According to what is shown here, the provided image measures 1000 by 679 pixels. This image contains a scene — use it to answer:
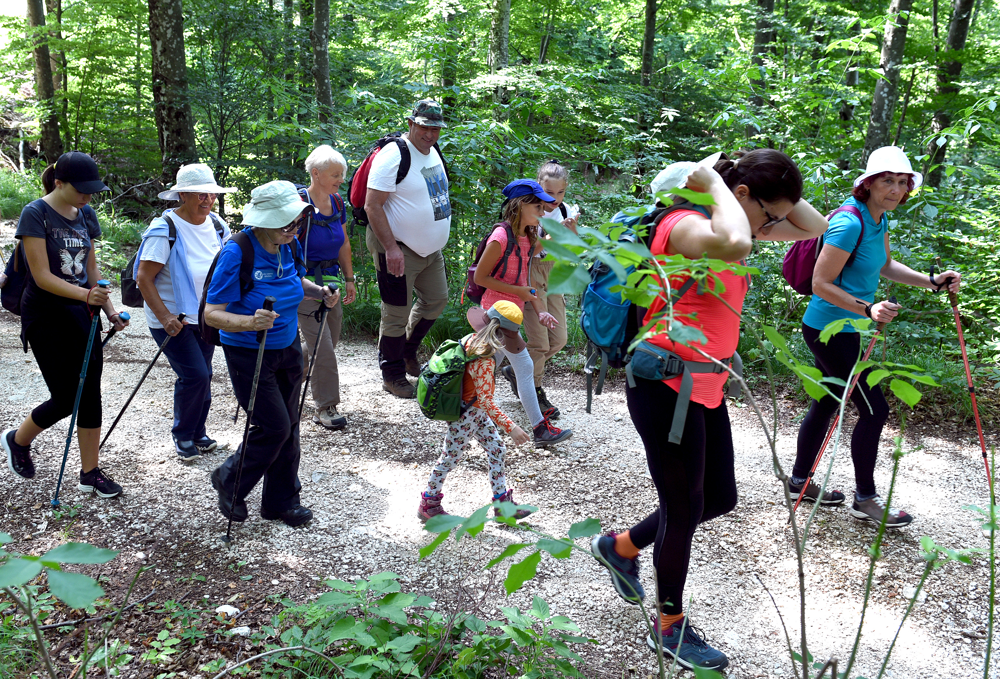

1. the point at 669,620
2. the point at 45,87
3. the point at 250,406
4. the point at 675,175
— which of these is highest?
the point at 45,87

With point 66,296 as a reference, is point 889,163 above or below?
above

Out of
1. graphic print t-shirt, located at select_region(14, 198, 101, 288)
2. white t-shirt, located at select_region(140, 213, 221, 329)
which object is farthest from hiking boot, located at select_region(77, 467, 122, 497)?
graphic print t-shirt, located at select_region(14, 198, 101, 288)

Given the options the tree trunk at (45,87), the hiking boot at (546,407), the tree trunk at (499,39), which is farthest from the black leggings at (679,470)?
the tree trunk at (45,87)

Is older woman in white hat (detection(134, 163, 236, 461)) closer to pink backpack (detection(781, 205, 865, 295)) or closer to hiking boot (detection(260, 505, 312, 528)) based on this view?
hiking boot (detection(260, 505, 312, 528))

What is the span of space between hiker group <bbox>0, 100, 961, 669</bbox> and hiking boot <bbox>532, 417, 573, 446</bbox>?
3 centimetres

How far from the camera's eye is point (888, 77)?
710 centimetres


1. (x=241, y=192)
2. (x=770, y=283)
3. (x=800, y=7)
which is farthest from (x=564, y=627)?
(x=800, y=7)

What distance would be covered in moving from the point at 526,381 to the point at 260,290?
7.08 feet

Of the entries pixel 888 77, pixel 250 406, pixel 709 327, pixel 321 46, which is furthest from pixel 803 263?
pixel 321 46

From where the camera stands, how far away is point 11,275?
384 centimetres

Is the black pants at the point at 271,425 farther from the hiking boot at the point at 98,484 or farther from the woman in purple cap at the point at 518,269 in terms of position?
the woman in purple cap at the point at 518,269

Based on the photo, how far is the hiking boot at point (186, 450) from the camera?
4684mm

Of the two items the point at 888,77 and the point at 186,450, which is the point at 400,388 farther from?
the point at 888,77

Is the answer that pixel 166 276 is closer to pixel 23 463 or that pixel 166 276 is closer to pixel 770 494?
pixel 23 463
